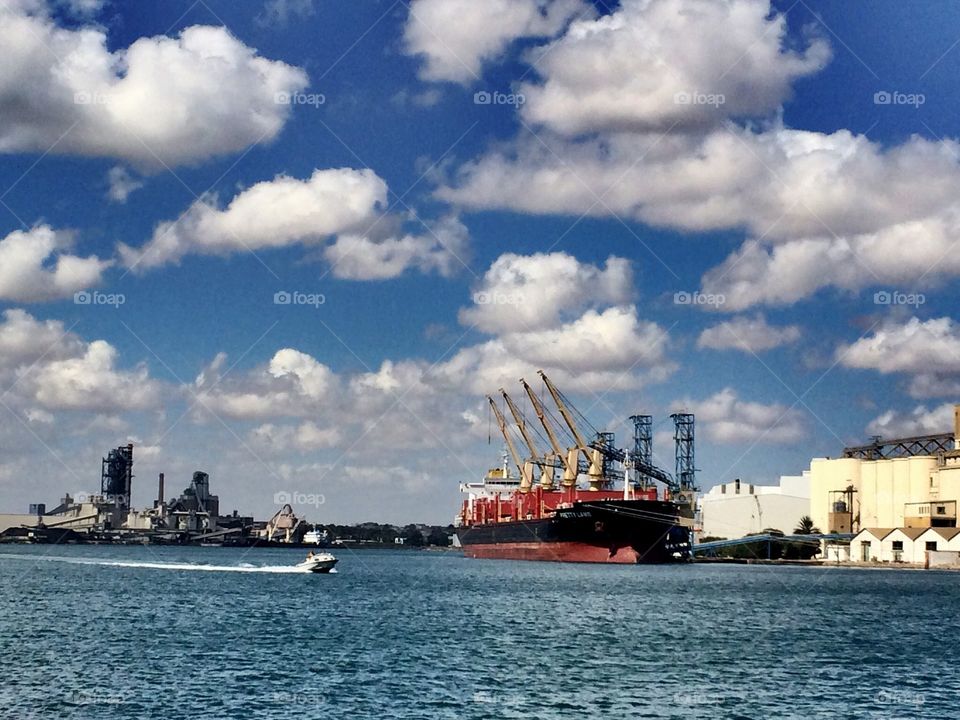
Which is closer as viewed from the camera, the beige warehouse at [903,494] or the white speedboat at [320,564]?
the white speedboat at [320,564]

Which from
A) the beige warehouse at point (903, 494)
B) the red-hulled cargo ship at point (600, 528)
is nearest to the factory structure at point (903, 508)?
the beige warehouse at point (903, 494)

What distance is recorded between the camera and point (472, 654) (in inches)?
2094

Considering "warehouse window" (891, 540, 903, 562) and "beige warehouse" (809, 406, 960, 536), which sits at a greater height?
"beige warehouse" (809, 406, 960, 536)

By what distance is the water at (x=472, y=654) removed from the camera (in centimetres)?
4088

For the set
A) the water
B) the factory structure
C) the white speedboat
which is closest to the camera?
the water

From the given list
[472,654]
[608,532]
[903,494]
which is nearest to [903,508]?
[903,494]

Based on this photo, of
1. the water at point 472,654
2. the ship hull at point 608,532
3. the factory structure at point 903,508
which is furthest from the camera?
the factory structure at point 903,508

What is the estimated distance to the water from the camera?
40875 millimetres

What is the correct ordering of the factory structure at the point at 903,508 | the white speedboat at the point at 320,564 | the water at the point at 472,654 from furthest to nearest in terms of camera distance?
1. the factory structure at the point at 903,508
2. the white speedboat at the point at 320,564
3. the water at the point at 472,654

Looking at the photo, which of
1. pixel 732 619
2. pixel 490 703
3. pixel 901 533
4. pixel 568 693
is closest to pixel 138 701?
pixel 490 703

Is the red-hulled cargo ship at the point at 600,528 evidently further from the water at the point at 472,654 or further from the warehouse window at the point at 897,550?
the water at the point at 472,654

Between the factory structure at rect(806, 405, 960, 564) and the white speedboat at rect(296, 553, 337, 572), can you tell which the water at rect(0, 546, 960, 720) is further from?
the factory structure at rect(806, 405, 960, 564)

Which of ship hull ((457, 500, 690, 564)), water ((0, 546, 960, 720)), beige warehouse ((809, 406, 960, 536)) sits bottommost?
water ((0, 546, 960, 720))

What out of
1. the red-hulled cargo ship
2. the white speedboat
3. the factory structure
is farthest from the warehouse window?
the white speedboat
